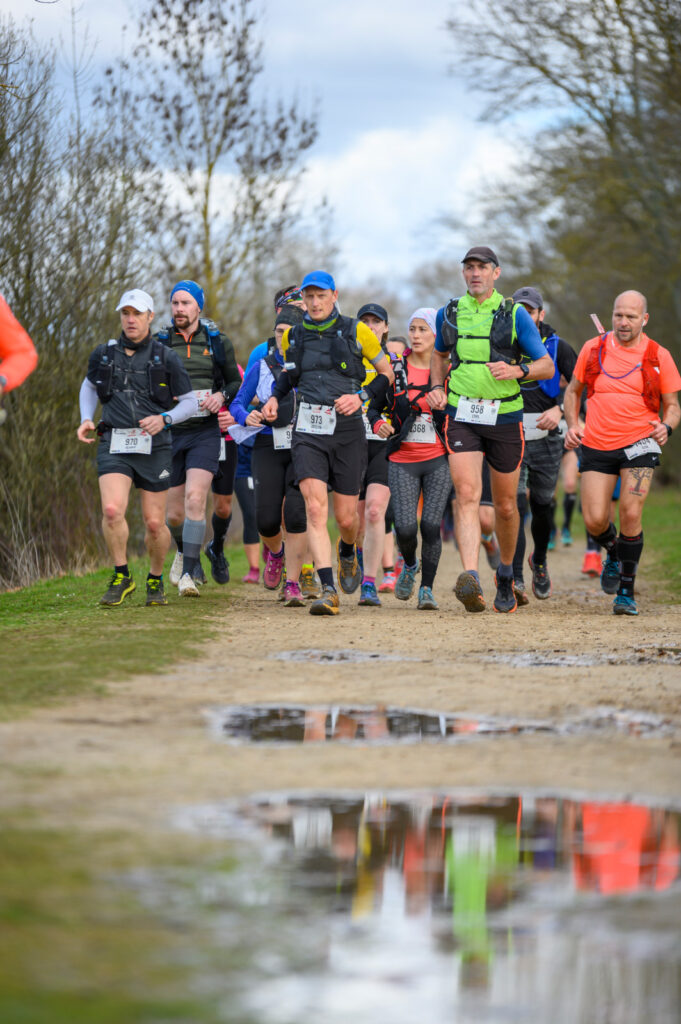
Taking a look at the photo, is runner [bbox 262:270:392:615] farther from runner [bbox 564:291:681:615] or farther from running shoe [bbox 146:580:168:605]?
runner [bbox 564:291:681:615]

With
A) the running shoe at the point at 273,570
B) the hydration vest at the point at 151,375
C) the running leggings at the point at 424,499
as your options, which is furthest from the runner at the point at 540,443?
the hydration vest at the point at 151,375

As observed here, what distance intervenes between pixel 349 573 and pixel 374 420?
1791 mm

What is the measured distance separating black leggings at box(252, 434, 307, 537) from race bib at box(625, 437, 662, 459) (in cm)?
243

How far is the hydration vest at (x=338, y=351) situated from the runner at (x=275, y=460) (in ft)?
2.89

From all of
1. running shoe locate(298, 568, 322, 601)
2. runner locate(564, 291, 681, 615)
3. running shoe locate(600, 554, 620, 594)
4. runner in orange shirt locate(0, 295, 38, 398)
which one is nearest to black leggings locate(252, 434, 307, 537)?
running shoe locate(298, 568, 322, 601)

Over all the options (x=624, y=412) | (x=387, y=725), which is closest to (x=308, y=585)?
(x=624, y=412)

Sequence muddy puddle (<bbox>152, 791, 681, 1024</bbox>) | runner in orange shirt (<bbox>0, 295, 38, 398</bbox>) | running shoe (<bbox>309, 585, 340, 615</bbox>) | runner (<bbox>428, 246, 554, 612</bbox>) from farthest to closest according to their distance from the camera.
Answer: runner (<bbox>428, 246, 554, 612</bbox>) < running shoe (<bbox>309, 585, 340, 615</bbox>) < runner in orange shirt (<bbox>0, 295, 38, 398</bbox>) < muddy puddle (<bbox>152, 791, 681, 1024</bbox>)

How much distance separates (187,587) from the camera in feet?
36.8

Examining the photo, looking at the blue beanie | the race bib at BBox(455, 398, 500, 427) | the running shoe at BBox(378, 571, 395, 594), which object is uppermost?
the blue beanie

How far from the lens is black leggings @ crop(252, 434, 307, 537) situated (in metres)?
11.0

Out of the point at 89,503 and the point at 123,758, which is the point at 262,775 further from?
the point at 89,503

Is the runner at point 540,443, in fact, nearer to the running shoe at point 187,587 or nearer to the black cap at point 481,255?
the black cap at point 481,255

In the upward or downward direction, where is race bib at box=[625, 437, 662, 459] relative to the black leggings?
upward

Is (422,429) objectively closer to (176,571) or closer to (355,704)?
(176,571)
